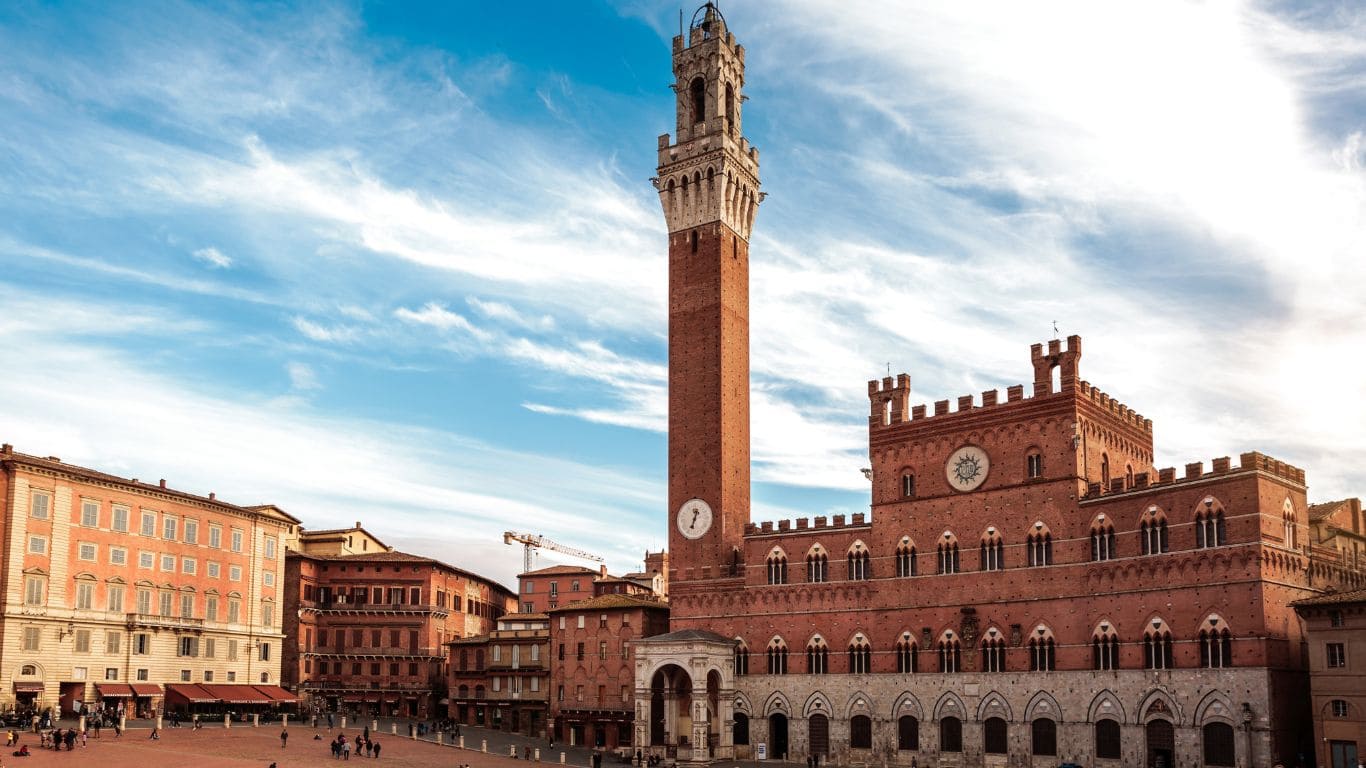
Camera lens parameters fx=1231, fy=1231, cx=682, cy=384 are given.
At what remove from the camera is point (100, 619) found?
69.6m

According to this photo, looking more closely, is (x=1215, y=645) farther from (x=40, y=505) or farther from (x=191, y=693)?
(x=40, y=505)

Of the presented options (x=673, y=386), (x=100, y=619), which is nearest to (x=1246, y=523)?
(x=673, y=386)

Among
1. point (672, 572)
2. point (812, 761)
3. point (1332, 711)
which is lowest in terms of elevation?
point (812, 761)

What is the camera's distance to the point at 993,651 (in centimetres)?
6281

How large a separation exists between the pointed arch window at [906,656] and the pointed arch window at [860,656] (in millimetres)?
1656

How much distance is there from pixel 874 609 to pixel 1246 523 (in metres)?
20.6

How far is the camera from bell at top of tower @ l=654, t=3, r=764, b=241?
80062 millimetres

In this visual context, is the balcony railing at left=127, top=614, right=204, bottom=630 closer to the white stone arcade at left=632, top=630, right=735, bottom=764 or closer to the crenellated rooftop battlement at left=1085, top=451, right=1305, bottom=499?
the white stone arcade at left=632, top=630, right=735, bottom=764

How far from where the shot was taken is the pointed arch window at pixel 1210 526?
55188mm

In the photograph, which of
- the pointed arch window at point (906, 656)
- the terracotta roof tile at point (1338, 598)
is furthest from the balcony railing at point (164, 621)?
the terracotta roof tile at point (1338, 598)

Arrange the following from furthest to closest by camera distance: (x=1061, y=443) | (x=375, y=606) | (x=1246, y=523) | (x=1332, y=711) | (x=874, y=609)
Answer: (x=375, y=606), (x=874, y=609), (x=1061, y=443), (x=1246, y=523), (x=1332, y=711)

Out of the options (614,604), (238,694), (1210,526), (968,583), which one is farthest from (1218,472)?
(238,694)

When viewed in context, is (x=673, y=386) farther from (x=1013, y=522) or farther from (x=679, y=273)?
(x=1013, y=522)

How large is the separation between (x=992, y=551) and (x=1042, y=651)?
5672 mm
